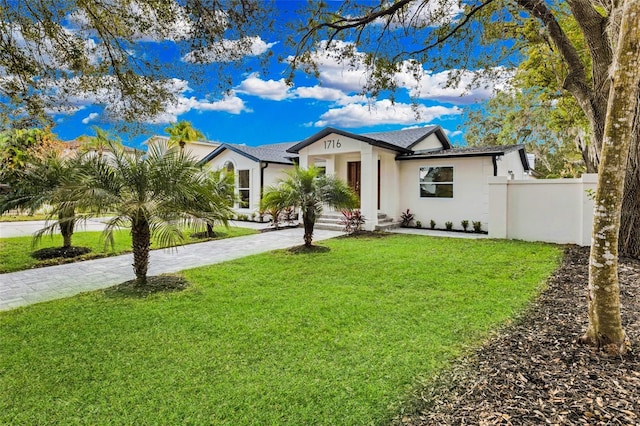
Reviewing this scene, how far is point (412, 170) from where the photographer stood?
51.5ft

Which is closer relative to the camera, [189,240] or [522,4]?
[522,4]

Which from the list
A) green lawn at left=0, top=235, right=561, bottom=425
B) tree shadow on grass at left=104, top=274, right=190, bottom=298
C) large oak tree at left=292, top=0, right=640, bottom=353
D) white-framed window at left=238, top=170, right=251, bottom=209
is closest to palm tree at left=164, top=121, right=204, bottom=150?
white-framed window at left=238, top=170, right=251, bottom=209

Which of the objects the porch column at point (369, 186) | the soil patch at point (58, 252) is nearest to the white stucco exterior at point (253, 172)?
the porch column at point (369, 186)

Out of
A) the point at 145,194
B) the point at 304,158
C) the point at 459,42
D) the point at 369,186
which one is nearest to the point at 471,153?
the point at 369,186

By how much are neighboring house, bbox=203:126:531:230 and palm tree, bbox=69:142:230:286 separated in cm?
592

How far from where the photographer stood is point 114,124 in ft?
21.8

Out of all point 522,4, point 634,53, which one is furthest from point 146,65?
point 522,4

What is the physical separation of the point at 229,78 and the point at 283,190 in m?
4.09

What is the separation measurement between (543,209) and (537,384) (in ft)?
31.8

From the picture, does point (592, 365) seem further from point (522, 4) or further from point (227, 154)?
point (227, 154)

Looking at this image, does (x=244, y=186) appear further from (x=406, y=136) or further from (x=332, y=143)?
Result: (x=406, y=136)

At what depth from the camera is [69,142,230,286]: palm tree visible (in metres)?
6.10

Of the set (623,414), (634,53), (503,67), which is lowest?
(623,414)

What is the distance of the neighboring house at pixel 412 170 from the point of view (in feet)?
46.4
